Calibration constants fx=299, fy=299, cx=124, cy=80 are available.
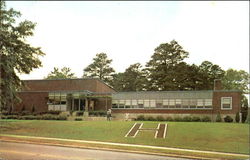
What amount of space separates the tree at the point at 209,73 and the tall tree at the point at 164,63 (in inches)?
208

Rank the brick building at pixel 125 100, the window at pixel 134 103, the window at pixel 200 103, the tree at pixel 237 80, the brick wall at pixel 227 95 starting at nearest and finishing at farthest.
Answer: the brick wall at pixel 227 95 → the brick building at pixel 125 100 → the window at pixel 200 103 → the window at pixel 134 103 → the tree at pixel 237 80

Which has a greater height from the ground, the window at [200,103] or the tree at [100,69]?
the tree at [100,69]

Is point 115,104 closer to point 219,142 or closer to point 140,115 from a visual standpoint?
point 140,115

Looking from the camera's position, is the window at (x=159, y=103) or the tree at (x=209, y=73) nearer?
the window at (x=159, y=103)

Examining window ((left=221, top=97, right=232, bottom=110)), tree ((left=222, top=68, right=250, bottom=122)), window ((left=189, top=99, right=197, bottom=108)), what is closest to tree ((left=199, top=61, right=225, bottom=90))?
tree ((left=222, top=68, right=250, bottom=122))

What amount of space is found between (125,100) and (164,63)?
23913 mm

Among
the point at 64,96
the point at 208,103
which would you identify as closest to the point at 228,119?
the point at 208,103

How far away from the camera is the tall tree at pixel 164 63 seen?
6425 cm

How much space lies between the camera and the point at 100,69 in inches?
3307

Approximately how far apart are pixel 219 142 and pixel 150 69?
4609 cm

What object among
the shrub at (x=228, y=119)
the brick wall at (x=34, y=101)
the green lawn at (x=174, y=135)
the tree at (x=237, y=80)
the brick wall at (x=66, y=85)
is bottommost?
A: the green lawn at (x=174, y=135)

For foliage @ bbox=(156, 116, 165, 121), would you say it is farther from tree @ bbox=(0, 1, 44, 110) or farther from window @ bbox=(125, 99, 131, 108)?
tree @ bbox=(0, 1, 44, 110)

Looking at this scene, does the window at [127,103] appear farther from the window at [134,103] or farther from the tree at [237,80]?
the tree at [237,80]

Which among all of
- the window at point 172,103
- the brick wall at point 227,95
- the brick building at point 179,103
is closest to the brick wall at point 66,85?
the brick building at point 179,103
